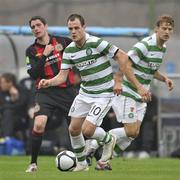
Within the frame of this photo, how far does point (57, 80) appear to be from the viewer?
47.9 ft

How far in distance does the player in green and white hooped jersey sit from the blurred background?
5125 millimetres

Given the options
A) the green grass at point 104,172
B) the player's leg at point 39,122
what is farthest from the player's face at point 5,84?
the player's leg at point 39,122

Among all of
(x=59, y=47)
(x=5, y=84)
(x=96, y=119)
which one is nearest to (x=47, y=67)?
(x=59, y=47)

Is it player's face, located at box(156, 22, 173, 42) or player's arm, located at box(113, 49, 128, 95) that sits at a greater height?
player's face, located at box(156, 22, 173, 42)

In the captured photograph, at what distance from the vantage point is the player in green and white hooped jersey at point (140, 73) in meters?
16.0

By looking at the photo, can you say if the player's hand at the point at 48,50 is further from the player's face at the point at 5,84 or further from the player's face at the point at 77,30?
the player's face at the point at 5,84

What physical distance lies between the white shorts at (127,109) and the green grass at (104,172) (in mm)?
750

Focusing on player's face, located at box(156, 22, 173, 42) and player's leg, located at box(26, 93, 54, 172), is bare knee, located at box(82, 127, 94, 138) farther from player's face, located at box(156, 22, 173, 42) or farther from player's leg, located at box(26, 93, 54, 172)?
player's face, located at box(156, 22, 173, 42)

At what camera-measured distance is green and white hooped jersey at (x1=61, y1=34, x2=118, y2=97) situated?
47.9ft

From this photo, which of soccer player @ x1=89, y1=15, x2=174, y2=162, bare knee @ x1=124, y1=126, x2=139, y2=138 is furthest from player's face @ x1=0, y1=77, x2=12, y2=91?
bare knee @ x1=124, y1=126, x2=139, y2=138

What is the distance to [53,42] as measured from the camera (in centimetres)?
1559

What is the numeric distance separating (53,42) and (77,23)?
1.14m

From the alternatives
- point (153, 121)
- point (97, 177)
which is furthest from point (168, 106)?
point (97, 177)

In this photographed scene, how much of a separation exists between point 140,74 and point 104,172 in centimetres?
220
